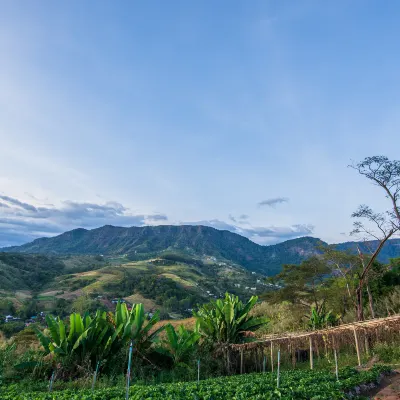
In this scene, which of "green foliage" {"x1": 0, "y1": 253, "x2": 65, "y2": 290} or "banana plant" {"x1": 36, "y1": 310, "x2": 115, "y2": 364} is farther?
"green foliage" {"x1": 0, "y1": 253, "x2": 65, "y2": 290}

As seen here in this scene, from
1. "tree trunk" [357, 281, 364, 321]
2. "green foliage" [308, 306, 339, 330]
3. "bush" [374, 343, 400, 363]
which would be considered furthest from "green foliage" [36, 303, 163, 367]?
"green foliage" [308, 306, 339, 330]

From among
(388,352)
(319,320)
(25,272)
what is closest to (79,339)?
(388,352)

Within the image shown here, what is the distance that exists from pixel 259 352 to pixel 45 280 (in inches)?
3294

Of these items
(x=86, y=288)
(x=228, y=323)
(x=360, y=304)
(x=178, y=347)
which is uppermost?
(x=360, y=304)

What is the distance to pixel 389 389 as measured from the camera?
816 centimetres

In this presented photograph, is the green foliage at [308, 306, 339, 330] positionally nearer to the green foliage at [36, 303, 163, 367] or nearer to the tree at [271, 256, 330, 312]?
the tree at [271, 256, 330, 312]

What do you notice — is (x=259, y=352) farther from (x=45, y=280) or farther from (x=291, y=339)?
(x=45, y=280)

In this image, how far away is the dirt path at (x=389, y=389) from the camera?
7.39 m

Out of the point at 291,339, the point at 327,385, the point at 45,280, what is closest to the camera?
the point at 327,385

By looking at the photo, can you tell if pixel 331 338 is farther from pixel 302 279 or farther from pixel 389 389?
pixel 302 279

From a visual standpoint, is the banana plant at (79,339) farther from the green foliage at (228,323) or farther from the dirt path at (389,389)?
the dirt path at (389,389)

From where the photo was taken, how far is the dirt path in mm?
7394

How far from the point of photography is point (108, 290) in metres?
70.9

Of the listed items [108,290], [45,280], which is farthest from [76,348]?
[45,280]
